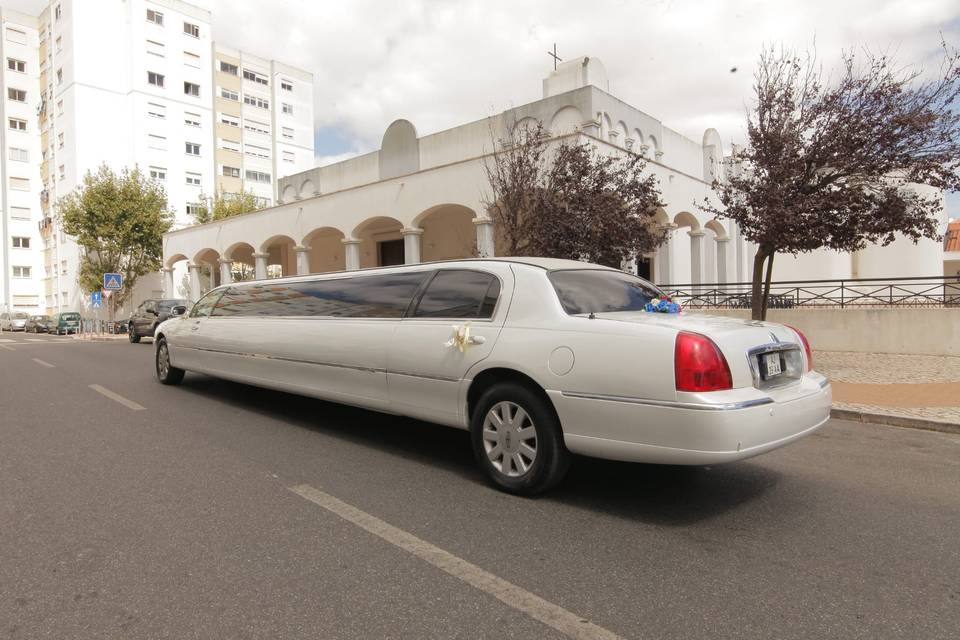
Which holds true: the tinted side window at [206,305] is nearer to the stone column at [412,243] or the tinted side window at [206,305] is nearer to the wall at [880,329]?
the wall at [880,329]

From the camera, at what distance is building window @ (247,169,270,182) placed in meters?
52.4

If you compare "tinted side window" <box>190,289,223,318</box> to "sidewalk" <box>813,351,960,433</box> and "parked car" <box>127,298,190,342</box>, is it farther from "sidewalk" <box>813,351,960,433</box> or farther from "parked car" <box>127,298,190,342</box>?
"parked car" <box>127,298,190,342</box>

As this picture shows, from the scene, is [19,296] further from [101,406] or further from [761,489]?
[761,489]

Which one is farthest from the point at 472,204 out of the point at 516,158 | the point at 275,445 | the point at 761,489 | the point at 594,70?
the point at 761,489

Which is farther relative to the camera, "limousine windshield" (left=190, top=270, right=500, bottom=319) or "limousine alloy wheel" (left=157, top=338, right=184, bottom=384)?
"limousine alloy wheel" (left=157, top=338, right=184, bottom=384)

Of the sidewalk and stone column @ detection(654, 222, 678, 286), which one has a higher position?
stone column @ detection(654, 222, 678, 286)

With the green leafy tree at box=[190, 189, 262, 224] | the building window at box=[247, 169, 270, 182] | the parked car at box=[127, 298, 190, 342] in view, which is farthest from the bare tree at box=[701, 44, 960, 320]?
the building window at box=[247, 169, 270, 182]

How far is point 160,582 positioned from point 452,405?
2.20 m

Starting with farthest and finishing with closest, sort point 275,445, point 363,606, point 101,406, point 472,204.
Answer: point 472,204 < point 101,406 < point 275,445 < point 363,606

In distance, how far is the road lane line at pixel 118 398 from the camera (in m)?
7.18

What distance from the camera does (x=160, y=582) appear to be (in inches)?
110

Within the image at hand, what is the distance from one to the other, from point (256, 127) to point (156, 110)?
10388 mm

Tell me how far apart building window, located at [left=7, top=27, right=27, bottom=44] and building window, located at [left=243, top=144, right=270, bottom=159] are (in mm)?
18686

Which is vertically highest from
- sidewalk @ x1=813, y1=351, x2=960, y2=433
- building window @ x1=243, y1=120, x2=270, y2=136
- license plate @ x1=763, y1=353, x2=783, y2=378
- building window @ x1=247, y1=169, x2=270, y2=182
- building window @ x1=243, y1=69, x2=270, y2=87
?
building window @ x1=243, y1=69, x2=270, y2=87
